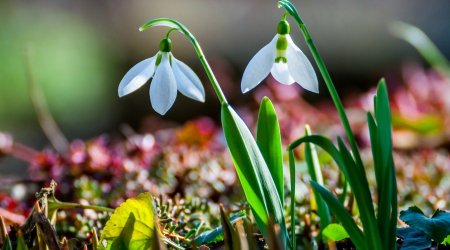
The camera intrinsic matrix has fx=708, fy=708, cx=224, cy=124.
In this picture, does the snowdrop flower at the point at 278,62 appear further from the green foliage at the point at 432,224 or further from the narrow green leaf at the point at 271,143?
the green foliage at the point at 432,224

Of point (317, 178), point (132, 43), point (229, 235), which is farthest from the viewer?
point (132, 43)

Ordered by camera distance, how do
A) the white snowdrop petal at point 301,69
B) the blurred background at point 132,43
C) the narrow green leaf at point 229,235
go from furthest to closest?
the blurred background at point 132,43 < the white snowdrop petal at point 301,69 < the narrow green leaf at point 229,235

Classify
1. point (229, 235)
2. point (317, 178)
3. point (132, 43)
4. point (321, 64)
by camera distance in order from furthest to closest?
point (132, 43) < point (317, 178) < point (321, 64) < point (229, 235)

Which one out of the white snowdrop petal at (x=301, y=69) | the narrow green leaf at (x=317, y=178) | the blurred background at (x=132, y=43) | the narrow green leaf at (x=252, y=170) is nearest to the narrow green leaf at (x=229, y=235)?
the narrow green leaf at (x=252, y=170)

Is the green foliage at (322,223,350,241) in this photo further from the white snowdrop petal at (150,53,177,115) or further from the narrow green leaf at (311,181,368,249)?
the white snowdrop petal at (150,53,177,115)

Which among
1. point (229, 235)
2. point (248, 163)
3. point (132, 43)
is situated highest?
point (132, 43)

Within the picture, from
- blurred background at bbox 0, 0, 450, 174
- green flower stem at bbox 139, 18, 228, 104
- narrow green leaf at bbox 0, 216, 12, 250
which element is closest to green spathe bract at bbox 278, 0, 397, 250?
green flower stem at bbox 139, 18, 228, 104

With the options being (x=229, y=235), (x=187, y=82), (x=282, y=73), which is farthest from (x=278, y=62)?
(x=229, y=235)

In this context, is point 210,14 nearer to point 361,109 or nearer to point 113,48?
point 113,48

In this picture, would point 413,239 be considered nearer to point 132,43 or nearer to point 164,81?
point 164,81
